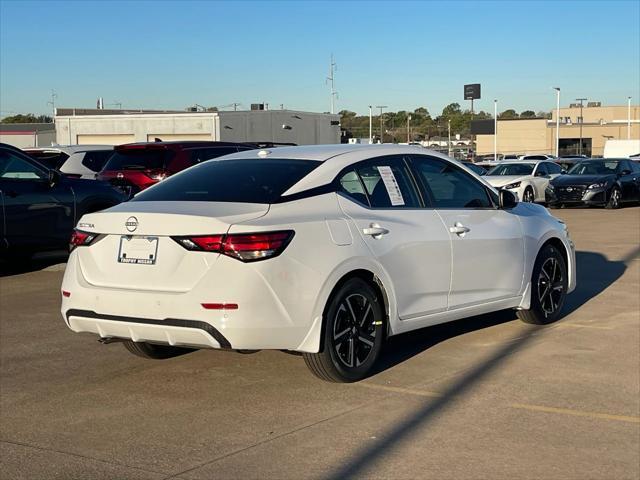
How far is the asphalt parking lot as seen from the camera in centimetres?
467

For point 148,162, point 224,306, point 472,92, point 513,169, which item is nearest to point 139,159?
point 148,162

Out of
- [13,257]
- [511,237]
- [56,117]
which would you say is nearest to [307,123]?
[56,117]

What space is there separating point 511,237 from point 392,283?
1747mm

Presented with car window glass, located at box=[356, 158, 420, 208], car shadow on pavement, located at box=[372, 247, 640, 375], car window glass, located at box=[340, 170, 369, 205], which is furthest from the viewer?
car shadow on pavement, located at box=[372, 247, 640, 375]

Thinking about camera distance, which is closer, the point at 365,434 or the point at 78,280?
the point at 365,434

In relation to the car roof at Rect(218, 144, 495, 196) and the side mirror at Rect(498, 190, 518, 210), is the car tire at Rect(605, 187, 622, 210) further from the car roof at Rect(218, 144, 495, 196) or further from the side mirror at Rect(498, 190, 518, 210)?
the car roof at Rect(218, 144, 495, 196)

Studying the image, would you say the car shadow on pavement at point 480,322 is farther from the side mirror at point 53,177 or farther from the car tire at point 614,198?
the car tire at point 614,198

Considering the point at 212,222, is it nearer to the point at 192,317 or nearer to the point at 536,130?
the point at 192,317

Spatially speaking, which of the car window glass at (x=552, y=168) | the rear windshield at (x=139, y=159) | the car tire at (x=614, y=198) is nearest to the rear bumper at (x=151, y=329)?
the rear windshield at (x=139, y=159)

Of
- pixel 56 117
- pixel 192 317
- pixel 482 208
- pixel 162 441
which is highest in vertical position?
pixel 56 117

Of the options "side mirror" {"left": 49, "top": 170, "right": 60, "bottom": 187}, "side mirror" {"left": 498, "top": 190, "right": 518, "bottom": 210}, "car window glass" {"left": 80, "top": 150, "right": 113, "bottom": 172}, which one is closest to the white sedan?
"side mirror" {"left": 498, "top": 190, "right": 518, "bottom": 210}

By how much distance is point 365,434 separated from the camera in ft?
16.8

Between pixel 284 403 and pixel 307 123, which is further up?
pixel 307 123

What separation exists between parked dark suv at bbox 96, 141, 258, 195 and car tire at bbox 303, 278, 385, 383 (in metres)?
8.79
